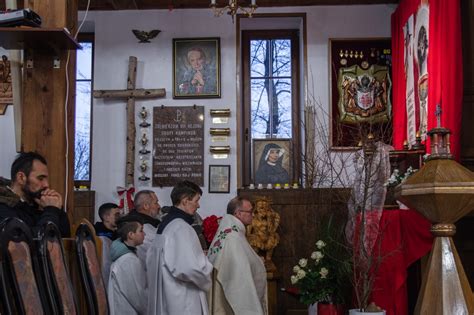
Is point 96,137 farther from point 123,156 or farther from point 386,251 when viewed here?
point 386,251

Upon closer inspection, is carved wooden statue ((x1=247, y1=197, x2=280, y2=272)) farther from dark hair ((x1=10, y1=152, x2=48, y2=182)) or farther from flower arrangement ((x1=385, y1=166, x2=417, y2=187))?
dark hair ((x1=10, y1=152, x2=48, y2=182))

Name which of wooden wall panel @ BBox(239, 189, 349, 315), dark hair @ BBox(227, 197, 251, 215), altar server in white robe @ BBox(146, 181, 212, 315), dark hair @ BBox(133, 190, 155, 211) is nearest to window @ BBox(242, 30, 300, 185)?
wooden wall panel @ BBox(239, 189, 349, 315)

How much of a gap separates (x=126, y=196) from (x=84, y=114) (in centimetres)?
154

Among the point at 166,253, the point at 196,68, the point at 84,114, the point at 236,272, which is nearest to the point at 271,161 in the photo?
the point at 196,68

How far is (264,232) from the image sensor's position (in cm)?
786

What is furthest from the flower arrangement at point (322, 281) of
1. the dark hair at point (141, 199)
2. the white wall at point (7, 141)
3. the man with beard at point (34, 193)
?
the white wall at point (7, 141)

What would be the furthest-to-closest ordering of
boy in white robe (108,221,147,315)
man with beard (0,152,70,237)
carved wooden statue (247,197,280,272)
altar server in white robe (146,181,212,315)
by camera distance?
carved wooden statue (247,197,280,272) → boy in white robe (108,221,147,315) → altar server in white robe (146,181,212,315) → man with beard (0,152,70,237)

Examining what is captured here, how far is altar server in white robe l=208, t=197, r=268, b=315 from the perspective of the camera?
5.64 metres

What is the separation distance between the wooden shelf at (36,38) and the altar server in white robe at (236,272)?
236 centimetres

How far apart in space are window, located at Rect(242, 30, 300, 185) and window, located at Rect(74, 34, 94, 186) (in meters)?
2.16

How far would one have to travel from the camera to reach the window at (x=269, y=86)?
9.42 metres

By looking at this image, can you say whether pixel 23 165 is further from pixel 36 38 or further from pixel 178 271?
pixel 178 271

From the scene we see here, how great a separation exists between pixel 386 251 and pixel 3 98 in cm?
590

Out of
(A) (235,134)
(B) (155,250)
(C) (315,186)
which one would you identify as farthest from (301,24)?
(B) (155,250)
